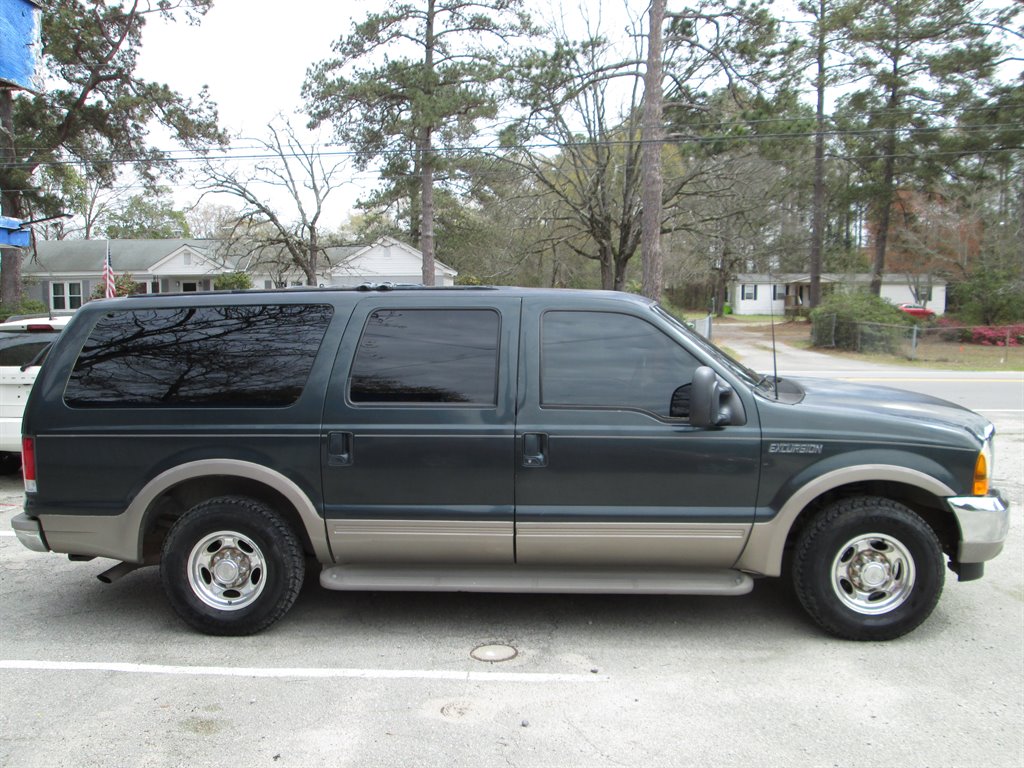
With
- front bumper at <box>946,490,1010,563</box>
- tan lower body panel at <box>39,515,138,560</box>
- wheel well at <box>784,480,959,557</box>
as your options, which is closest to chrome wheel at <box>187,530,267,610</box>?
tan lower body panel at <box>39,515,138,560</box>

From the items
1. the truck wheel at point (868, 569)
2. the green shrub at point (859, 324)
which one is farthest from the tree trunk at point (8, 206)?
the green shrub at point (859, 324)

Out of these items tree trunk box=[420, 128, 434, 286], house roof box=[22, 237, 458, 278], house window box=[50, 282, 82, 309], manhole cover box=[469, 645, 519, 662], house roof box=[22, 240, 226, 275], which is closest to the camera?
manhole cover box=[469, 645, 519, 662]

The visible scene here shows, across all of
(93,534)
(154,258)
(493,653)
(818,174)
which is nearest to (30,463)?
(93,534)

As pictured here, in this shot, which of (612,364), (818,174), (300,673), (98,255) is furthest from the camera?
(98,255)

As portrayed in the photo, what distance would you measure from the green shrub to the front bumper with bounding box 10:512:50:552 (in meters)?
A: 28.2

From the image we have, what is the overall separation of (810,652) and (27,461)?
14.6 feet

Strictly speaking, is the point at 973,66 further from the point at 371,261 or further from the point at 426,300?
the point at 426,300

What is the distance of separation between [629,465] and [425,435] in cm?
109

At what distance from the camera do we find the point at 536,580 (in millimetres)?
4145

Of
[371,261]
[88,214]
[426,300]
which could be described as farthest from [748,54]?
[88,214]

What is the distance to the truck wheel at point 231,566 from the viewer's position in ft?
13.8

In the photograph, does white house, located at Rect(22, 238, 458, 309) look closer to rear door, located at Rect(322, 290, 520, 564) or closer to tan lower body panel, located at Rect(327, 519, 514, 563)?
rear door, located at Rect(322, 290, 520, 564)

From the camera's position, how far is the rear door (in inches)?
161

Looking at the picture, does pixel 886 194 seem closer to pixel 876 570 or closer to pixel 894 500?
pixel 894 500
